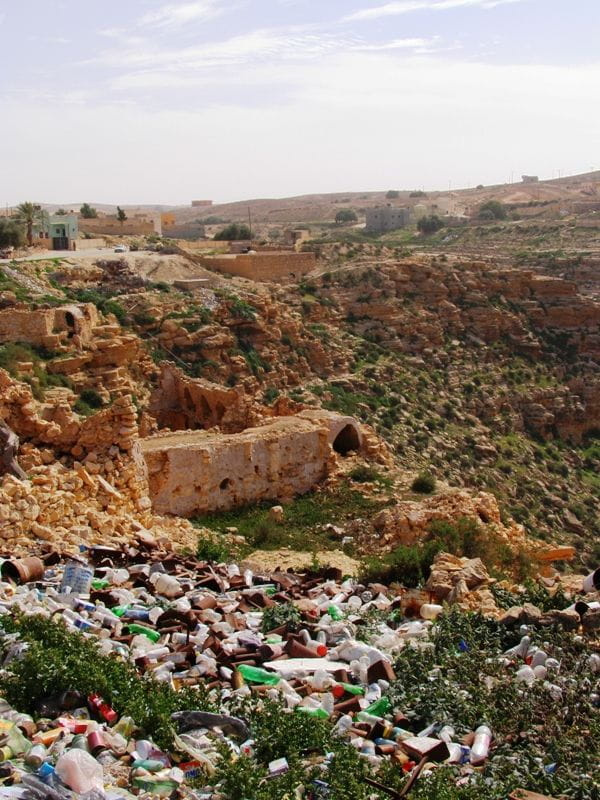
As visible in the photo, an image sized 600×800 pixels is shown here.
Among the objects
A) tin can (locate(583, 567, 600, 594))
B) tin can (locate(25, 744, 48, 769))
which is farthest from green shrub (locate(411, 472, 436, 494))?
tin can (locate(25, 744, 48, 769))

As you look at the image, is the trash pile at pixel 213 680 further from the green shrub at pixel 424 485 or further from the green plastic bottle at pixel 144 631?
the green shrub at pixel 424 485

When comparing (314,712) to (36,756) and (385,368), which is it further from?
(385,368)

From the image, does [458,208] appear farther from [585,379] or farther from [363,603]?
[363,603]

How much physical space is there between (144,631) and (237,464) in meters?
10.0

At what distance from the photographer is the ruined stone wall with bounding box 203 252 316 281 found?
37312mm

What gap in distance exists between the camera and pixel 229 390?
2375 cm

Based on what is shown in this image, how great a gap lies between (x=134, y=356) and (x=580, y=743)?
61.7 feet

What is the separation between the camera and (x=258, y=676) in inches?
297

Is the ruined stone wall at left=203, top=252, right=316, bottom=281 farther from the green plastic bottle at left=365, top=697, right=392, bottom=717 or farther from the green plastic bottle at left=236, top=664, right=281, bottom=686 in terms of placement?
the green plastic bottle at left=365, top=697, right=392, bottom=717

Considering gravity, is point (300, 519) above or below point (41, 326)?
below

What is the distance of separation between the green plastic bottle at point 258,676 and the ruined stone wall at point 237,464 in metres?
9.17

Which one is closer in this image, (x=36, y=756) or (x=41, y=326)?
(x=36, y=756)

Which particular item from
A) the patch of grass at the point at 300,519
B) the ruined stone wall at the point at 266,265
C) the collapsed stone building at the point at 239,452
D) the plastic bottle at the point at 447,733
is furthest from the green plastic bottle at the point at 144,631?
the ruined stone wall at the point at 266,265

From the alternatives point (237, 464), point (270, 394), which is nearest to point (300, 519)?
point (237, 464)
